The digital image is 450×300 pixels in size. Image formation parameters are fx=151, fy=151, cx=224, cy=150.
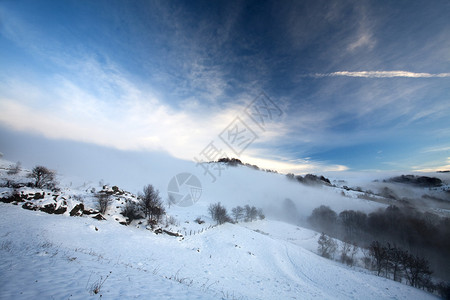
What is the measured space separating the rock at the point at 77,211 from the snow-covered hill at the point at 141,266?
829 millimetres

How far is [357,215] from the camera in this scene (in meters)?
72.3

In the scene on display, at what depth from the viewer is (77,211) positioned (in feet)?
84.5

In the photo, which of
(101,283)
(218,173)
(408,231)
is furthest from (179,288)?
(218,173)

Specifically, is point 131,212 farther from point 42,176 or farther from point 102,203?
point 42,176

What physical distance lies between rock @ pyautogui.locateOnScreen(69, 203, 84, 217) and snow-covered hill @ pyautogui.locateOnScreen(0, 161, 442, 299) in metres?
0.83

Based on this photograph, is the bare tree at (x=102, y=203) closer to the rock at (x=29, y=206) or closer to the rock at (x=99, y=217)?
the rock at (x=99, y=217)

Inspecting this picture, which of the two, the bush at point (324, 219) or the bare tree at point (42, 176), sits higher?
the bare tree at point (42, 176)

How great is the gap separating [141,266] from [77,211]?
20144 mm

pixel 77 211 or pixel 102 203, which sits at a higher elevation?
pixel 102 203

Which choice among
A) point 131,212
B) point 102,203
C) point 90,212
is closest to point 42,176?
point 102,203

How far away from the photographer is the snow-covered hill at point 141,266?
6.86m

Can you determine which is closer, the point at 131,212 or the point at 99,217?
the point at 99,217

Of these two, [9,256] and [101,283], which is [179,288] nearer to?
[101,283]

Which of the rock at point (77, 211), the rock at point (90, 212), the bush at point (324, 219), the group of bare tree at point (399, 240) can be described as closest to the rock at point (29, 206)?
the rock at point (77, 211)
